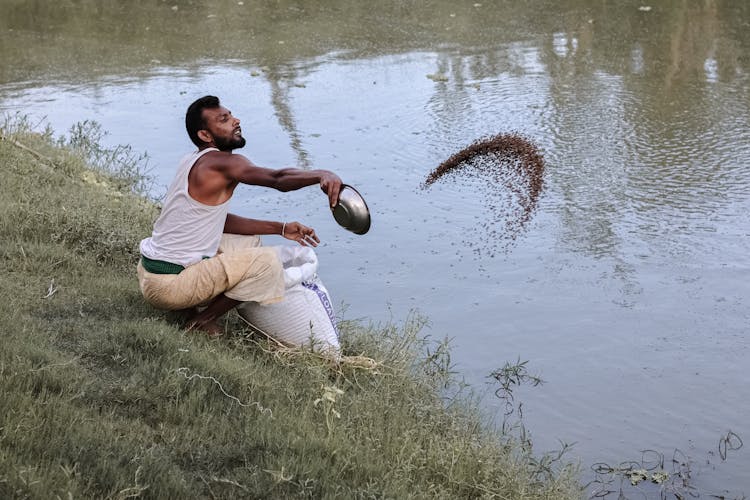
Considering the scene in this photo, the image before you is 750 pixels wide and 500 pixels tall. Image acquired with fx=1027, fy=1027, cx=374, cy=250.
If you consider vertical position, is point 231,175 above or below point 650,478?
above

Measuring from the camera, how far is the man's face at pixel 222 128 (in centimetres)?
420

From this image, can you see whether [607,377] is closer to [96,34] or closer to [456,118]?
[456,118]

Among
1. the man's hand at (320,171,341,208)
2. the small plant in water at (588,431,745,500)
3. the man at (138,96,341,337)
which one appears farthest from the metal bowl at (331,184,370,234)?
the small plant in water at (588,431,745,500)

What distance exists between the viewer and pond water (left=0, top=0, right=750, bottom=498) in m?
4.65

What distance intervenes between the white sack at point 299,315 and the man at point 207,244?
0.28 ft

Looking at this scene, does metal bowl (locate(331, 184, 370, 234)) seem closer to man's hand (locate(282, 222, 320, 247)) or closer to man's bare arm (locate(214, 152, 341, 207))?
man's bare arm (locate(214, 152, 341, 207))

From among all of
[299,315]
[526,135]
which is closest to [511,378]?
[299,315]

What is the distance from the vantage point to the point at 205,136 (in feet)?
13.9

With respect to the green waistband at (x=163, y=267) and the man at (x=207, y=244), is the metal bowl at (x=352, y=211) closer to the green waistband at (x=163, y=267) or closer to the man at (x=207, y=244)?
the man at (x=207, y=244)

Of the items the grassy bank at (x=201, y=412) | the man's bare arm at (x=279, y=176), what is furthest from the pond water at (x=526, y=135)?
the man's bare arm at (x=279, y=176)

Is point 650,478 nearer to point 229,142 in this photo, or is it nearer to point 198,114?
point 229,142

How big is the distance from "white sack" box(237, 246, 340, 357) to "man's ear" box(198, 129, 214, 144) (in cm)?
54

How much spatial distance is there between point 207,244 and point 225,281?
0.77ft

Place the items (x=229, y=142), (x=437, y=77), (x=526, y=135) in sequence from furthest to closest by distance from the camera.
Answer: (x=437, y=77) → (x=526, y=135) → (x=229, y=142)
